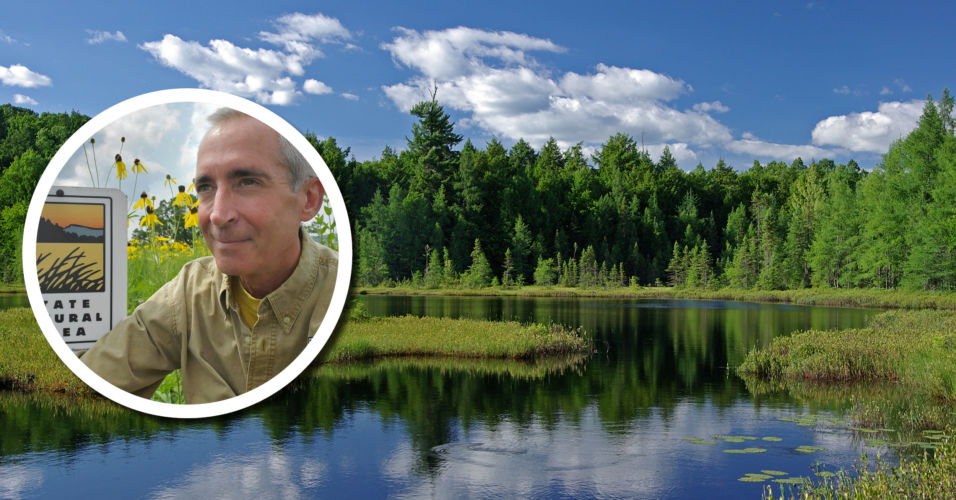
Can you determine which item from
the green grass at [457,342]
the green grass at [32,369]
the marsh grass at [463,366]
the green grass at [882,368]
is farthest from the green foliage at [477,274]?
the green grass at [32,369]

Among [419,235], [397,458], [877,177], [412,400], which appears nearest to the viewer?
[397,458]

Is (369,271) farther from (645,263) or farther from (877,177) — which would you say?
(877,177)

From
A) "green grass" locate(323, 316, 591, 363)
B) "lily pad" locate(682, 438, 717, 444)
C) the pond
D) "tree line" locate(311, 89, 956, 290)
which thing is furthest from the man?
"tree line" locate(311, 89, 956, 290)

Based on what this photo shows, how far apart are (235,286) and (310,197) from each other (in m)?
0.30

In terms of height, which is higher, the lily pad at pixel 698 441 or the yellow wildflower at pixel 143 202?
the yellow wildflower at pixel 143 202

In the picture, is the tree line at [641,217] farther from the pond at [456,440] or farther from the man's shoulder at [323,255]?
the man's shoulder at [323,255]

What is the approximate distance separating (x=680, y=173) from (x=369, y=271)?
4430cm

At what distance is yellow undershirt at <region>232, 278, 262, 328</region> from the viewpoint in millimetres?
1841

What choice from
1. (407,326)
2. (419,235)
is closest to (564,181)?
(419,235)

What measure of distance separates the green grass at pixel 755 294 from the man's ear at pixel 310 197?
44.7 metres

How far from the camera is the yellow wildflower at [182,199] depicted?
1739 millimetres

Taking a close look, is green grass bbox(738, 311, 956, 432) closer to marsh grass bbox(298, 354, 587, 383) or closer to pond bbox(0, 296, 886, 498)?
pond bbox(0, 296, 886, 498)

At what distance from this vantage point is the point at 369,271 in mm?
60031

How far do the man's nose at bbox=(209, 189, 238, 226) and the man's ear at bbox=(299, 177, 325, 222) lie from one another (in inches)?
6.6
